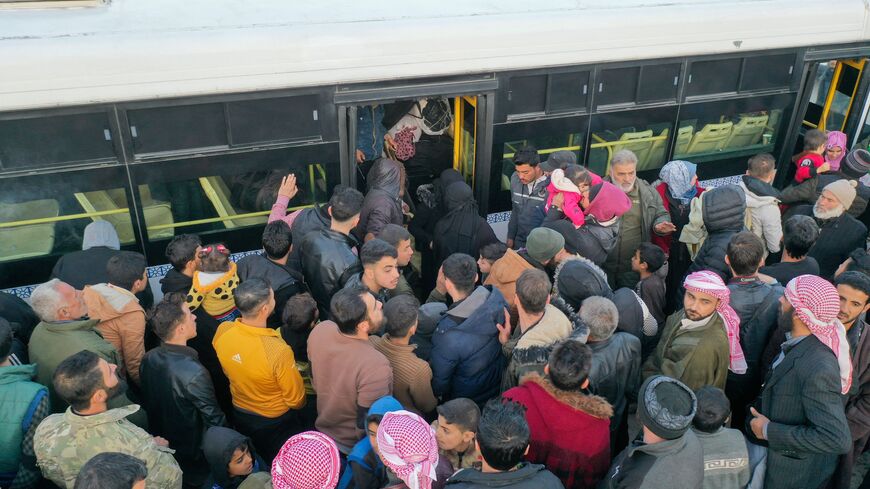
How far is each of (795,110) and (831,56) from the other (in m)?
0.54

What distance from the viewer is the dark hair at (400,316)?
3.95 m

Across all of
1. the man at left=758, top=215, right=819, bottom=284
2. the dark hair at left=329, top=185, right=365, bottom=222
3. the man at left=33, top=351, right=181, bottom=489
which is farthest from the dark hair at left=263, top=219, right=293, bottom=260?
the man at left=758, top=215, right=819, bottom=284

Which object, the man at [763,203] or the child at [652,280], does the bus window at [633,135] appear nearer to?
the man at [763,203]

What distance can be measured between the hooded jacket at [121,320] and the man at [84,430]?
911 mm

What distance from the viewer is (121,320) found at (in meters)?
4.44

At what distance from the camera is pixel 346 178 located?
5.47m

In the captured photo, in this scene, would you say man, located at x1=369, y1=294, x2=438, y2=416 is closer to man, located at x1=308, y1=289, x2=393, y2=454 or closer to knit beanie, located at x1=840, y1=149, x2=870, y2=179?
man, located at x1=308, y1=289, x2=393, y2=454

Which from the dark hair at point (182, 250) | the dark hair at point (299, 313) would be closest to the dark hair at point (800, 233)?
the dark hair at point (299, 313)

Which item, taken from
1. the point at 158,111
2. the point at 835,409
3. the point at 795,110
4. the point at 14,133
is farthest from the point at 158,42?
the point at 795,110

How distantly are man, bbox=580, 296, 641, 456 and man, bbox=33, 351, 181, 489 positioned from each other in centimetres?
233

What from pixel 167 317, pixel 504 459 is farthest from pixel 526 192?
pixel 504 459

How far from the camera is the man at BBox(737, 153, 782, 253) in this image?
5.56 meters

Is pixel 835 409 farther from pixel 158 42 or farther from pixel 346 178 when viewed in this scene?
pixel 158 42

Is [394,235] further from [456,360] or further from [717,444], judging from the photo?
[717,444]
